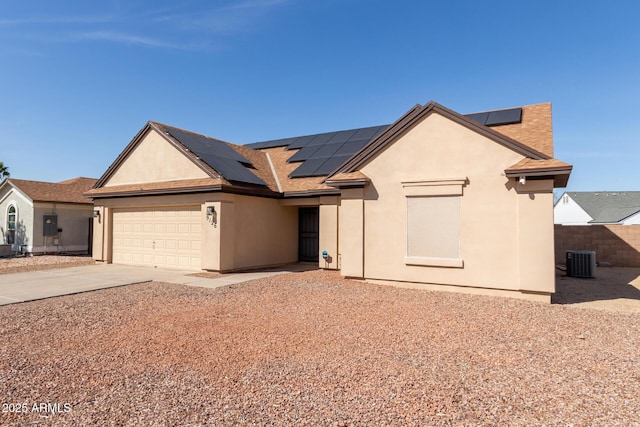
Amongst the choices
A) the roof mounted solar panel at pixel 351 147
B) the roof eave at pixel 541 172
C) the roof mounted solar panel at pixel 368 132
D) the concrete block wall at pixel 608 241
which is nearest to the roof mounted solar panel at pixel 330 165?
the roof mounted solar panel at pixel 351 147

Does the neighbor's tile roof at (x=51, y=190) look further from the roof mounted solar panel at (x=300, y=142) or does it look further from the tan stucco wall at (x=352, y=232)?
the tan stucco wall at (x=352, y=232)

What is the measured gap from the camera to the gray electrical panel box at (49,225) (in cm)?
2166

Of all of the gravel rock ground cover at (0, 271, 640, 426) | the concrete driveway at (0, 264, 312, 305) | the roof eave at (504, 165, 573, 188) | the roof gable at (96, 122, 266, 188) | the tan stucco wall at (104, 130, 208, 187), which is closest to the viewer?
the gravel rock ground cover at (0, 271, 640, 426)

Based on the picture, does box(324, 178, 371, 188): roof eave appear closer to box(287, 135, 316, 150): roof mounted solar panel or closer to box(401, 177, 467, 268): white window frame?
box(401, 177, 467, 268): white window frame

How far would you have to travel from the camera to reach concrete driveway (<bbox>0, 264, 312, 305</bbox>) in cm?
983

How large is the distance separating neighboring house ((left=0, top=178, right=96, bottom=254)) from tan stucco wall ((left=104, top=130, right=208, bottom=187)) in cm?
825

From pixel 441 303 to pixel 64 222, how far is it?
2410 cm

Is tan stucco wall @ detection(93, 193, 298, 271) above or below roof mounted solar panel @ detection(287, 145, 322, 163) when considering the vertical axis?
below

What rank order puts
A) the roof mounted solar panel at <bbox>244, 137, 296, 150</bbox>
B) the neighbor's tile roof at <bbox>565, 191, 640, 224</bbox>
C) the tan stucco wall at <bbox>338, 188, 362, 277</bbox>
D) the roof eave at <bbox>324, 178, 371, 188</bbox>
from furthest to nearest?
the neighbor's tile roof at <bbox>565, 191, 640, 224</bbox> → the roof mounted solar panel at <bbox>244, 137, 296, 150</bbox> → the tan stucco wall at <bbox>338, 188, 362, 277</bbox> → the roof eave at <bbox>324, 178, 371, 188</bbox>

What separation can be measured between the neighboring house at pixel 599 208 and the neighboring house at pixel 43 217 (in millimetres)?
51615

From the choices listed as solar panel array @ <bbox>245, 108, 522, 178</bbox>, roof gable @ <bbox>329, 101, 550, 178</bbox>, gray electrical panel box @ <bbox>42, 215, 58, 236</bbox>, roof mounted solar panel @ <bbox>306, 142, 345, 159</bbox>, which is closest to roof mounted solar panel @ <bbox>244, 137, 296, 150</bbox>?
solar panel array @ <bbox>245, 108, 522, 178</bbox>

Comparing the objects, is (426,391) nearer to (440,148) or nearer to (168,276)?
(440,148)

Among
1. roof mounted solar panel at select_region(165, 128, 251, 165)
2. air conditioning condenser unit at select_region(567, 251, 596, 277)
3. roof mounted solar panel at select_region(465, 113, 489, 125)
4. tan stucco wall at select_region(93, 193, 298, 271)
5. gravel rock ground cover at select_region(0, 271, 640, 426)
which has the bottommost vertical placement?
gravel rock ground cover at select_region(0, 271, 640, 426)

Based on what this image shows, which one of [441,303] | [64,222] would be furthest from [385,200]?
[64,222]
